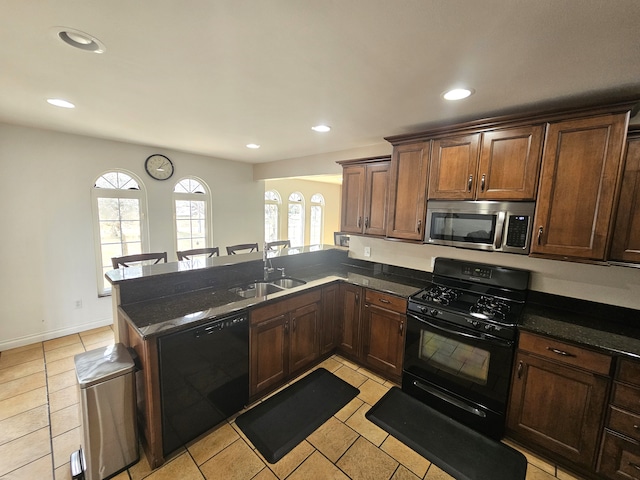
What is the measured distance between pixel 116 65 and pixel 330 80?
4.21 ft

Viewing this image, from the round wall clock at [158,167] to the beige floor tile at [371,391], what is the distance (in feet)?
13.1

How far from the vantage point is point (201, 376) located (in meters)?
1.93

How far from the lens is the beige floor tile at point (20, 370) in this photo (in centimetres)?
261

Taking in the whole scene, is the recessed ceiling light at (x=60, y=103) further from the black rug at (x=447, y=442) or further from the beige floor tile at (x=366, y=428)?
the black rug at (x=447, y=442)

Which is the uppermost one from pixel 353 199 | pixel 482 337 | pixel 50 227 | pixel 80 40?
pixel 80 40

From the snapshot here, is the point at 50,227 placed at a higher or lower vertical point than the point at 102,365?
higher

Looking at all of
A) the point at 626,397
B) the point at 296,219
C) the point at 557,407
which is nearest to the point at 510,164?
the point at 626,397

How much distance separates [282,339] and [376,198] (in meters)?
1.73

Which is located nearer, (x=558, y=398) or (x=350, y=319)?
(x=558, y=398)

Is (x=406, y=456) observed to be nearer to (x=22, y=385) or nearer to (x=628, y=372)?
(x=628, y=372)

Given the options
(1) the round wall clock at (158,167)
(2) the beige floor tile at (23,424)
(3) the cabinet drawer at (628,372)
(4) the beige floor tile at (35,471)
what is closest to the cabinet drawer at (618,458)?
(3) the cabinet drawer at (628,372)

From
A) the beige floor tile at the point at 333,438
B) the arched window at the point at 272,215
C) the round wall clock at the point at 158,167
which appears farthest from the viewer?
the arched window at the point at 272,215

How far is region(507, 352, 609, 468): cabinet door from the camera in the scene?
172 centimetres

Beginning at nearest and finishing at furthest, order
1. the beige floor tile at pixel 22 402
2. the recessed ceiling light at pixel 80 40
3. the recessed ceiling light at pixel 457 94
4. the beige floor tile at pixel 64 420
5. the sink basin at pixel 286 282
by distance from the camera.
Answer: the recessed ceiling light at pixel 80 40, the recessed ceiling light at pixel 457 94, the beige floor tile at pixel 64 420, the beige floor tile at pixel 22 402, the sink basin at pixel 286 282
